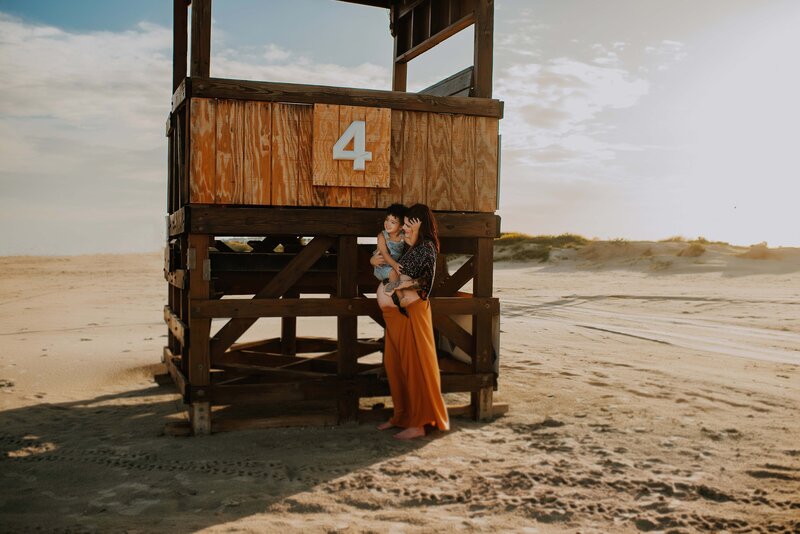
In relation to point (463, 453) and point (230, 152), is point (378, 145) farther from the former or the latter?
point (463, 453)

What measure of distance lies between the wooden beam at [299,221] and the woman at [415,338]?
0.50 m

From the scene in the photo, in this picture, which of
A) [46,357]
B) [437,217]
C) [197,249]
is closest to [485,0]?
[437,217]

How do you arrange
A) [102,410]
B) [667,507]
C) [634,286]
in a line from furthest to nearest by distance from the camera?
[634,286], [102,410], [667,507]

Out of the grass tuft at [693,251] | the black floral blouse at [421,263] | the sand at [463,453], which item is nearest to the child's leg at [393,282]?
the black floral blouse at [421,263]

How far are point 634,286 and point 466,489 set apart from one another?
19.0 m

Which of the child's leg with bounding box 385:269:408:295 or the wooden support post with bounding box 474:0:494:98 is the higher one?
the wooden support post with bounding box 474:0:494:98

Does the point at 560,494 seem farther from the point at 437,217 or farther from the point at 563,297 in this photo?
the point at 563,297

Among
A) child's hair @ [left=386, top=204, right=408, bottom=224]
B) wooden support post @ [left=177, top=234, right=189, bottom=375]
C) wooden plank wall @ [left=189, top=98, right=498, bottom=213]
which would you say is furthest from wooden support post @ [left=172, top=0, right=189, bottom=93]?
child's hair @ [left=386, top=204, right=408, bottom=224]

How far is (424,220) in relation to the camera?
676 cm

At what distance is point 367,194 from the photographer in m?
7.26

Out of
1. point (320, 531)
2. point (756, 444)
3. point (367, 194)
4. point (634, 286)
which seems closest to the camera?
point (320, 531)

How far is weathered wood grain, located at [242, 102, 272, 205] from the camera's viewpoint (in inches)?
271

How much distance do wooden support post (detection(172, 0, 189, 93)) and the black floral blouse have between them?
13.8 ft

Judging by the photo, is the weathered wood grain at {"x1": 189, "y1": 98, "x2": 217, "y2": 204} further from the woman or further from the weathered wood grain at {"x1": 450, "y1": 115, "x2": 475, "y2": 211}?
the weathered wood grain at {"x1": 450, "y1": 115, "x2": 475, "y2": 211}
